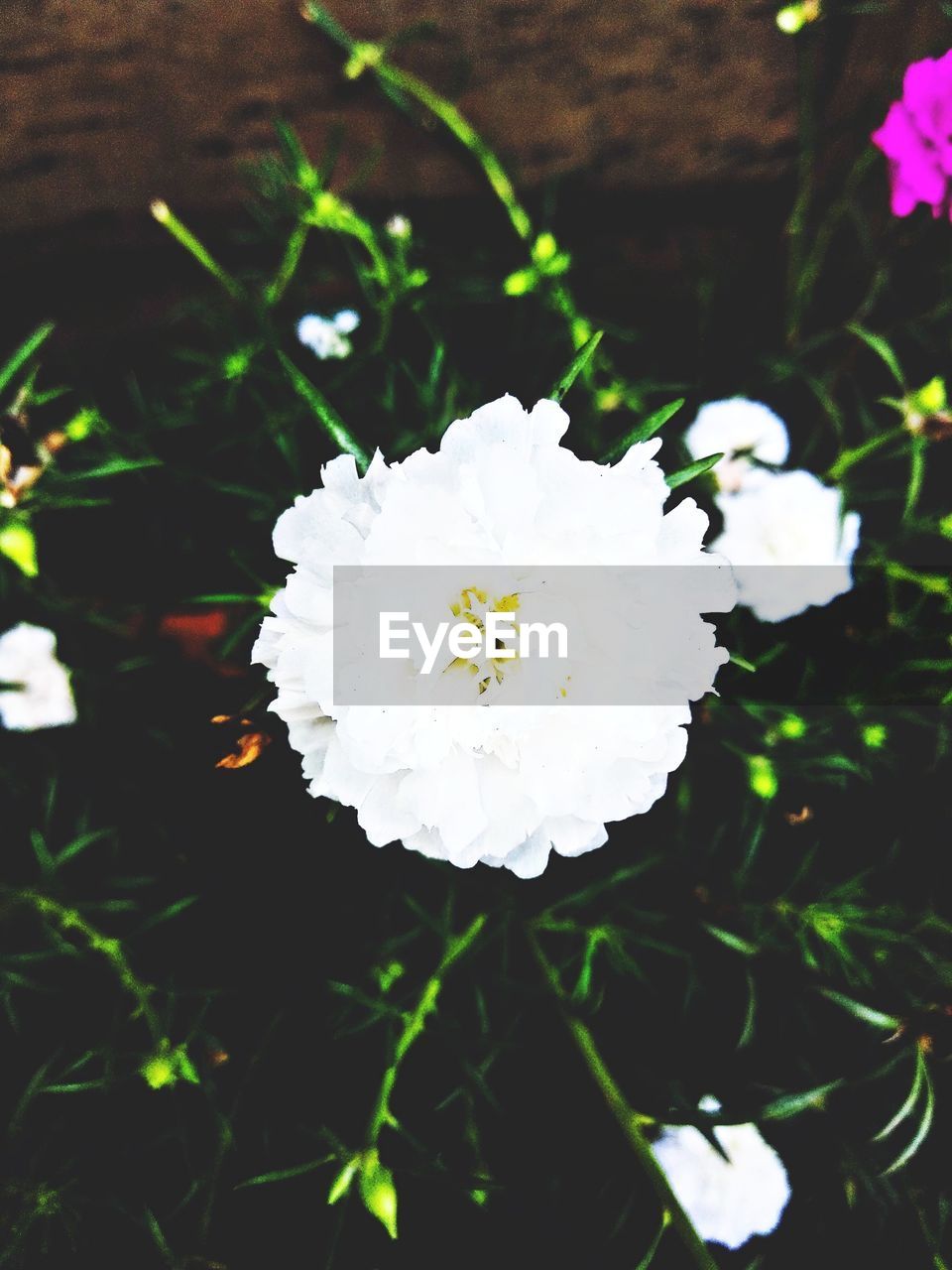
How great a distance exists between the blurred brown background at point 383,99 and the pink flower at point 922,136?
242mm

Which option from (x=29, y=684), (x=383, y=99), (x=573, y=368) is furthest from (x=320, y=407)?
(x=383, y=99)

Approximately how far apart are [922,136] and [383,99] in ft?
2.10

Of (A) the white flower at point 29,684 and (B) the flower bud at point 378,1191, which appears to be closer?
(B) the flower bud at point 378,1191

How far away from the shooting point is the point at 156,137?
107cm

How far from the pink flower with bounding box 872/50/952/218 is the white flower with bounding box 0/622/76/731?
902mm

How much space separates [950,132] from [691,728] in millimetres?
599

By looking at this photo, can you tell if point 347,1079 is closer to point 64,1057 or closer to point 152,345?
point 64,1057

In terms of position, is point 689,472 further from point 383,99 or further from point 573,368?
point 383,99

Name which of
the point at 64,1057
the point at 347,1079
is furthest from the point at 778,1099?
the point at 64,1057

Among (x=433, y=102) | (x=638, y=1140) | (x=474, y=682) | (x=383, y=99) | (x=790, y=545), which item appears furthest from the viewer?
(x=383, y=99)

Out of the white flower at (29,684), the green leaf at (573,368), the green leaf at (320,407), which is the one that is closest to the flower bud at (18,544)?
the white flower at (29,684)

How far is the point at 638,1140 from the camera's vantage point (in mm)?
676

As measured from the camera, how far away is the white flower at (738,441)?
0.84 m

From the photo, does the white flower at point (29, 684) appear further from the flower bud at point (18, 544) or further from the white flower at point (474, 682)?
the white flower at point (474, 682)
